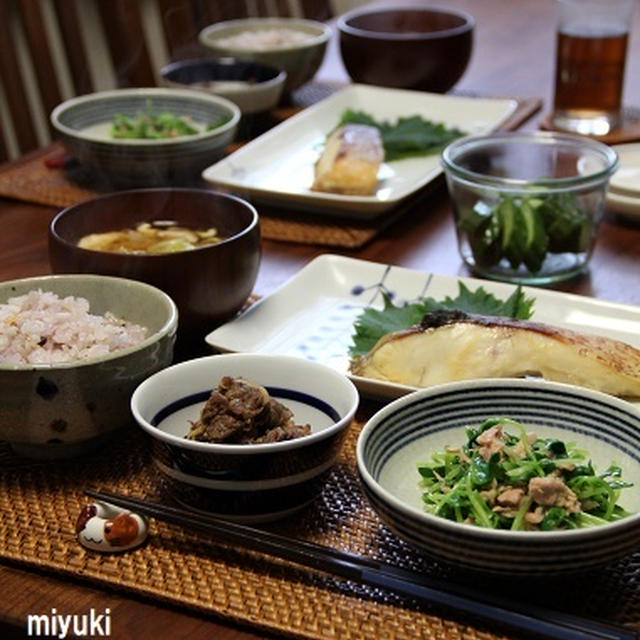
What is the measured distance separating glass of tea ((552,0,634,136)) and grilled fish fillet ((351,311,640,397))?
923 mm

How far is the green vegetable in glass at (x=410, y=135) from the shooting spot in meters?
1.98

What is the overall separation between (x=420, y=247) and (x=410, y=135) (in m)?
0.37

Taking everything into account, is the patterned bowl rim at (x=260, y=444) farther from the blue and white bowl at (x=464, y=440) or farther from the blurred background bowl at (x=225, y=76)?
the blurred background bowl at (x=225, y=76)

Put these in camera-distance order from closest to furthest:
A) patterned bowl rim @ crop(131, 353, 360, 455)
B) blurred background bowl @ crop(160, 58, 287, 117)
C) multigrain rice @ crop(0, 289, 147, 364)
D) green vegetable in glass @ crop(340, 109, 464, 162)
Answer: patterned bowl rim @ crop(131, 353, 360, 455), multigrain rice @ crop(0, 289, 147, 364), green vegetable in glass @ crop(340, 109, 464, 162), blurred background bowl @ crop(160, 58, 287, 117)

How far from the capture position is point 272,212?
5.94 feet

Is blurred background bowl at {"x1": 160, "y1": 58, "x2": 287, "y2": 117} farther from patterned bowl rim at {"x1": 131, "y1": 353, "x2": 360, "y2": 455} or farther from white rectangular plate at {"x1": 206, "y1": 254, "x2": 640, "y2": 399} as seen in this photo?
patterned bowl rim at {"x1": 131, "y1": 353, "x2": 360, "y2": 455}

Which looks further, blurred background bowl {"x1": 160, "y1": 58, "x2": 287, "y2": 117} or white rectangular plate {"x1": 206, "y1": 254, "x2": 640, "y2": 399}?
blurred background bowl {"x1": 160, "y1": 58, "x2": 287, "y2": 117}

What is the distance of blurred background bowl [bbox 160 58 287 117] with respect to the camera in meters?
2.19

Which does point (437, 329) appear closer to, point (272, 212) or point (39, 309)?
point (39, 309)

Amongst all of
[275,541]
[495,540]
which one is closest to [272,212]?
[275,541]

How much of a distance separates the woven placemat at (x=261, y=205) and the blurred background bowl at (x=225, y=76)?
27cm

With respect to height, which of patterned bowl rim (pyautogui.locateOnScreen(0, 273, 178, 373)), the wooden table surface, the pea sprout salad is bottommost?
→ the wooden table surface

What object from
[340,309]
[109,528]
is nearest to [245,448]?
[109,528]

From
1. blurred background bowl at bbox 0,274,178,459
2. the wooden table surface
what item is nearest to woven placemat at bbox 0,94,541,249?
the wooden table surface
